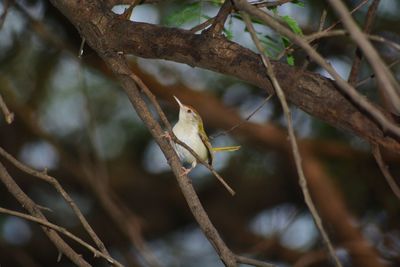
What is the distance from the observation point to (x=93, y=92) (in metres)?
5.99

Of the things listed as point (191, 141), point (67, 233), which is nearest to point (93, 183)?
point (191, 141)

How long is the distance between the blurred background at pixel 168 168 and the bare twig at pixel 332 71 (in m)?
2.99

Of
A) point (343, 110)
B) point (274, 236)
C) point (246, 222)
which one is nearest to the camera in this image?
point (343, 110)

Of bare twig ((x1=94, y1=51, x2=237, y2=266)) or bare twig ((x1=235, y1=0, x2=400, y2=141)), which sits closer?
bare twig ((x1=235, y1=0, x2=400, y2=141))

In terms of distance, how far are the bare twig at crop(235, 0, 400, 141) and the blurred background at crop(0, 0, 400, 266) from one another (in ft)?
9.83

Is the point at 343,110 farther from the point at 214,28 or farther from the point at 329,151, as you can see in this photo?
the point at 329,151

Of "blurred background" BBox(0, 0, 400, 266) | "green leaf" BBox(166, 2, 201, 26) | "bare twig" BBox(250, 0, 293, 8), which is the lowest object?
"bare twig" BBox(250, 0, 293, 8)

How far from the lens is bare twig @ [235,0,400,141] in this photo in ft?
5.60

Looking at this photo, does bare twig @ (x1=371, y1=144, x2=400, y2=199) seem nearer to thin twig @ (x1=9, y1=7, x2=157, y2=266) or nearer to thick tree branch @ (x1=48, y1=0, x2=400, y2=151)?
thick tree branch @ (x1=48, y1=0, x2=400, y2=151)

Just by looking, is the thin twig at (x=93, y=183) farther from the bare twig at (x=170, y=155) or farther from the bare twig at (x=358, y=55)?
the bare twig at (x=358, y=55)

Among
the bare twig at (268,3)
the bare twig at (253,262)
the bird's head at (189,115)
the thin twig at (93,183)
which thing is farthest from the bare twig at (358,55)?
the bird's head at (189,115)

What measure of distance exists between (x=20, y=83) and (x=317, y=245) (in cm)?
279

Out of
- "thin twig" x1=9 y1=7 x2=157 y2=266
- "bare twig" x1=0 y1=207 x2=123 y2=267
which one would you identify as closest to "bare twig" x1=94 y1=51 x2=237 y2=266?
→ "bare twig" x1=0 y1=207 x2=123 y2=267

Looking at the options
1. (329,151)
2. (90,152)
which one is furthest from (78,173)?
(329,151)
